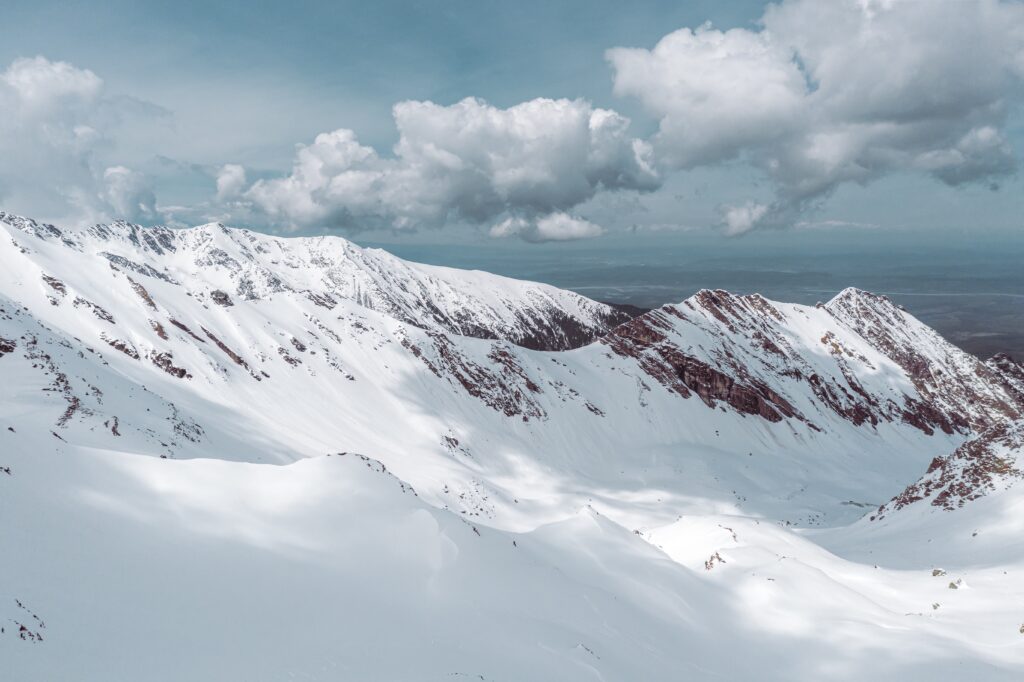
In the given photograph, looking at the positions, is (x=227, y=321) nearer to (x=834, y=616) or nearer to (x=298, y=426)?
(x=298, y=426)

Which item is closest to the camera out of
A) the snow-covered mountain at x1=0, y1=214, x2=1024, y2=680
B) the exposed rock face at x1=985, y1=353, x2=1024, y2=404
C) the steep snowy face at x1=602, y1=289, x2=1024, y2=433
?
the snow-covered mountain at x1=0, y1=214, x2=1024, y2=680

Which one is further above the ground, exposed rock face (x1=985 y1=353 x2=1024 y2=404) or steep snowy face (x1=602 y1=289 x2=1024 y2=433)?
exposed rock face (x1=985 y1=353 x2=1024 y2=404)

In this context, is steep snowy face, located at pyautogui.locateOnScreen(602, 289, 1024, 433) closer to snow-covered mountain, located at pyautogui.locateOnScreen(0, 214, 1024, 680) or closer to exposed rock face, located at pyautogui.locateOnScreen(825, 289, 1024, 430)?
exposed rock face, located at pyautogui.locateOnScreen(825, 289, 1024, 430)

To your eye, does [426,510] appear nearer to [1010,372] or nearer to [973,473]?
[973,473]

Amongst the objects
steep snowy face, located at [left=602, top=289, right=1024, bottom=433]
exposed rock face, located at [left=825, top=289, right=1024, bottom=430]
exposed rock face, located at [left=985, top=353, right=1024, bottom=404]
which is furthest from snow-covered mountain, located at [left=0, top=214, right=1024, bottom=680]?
exposed rock face, located at [left=985, top=353, right=1024, bottom=404]

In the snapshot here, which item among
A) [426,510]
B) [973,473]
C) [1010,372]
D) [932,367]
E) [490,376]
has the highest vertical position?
[1010,372]

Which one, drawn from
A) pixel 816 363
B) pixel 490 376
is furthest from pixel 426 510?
pixel 816 363

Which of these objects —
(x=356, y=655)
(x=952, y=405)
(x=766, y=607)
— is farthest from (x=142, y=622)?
(x=952, y=405)
